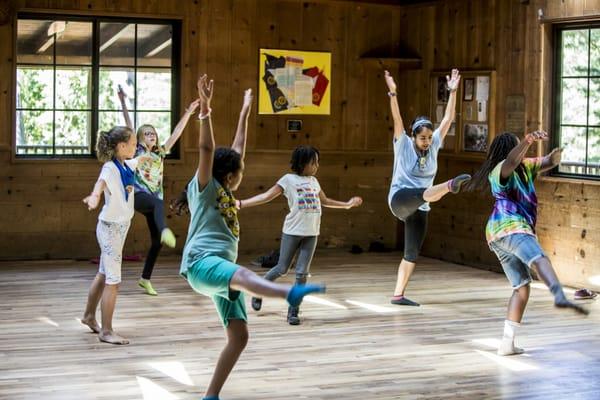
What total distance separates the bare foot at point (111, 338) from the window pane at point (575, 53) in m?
4.73

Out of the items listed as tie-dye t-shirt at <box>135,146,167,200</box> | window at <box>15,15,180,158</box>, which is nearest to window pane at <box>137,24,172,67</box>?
window at <box>15,15,180,158</box>

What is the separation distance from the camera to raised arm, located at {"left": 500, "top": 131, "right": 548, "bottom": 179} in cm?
565

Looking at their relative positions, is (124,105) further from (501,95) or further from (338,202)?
(501,95)

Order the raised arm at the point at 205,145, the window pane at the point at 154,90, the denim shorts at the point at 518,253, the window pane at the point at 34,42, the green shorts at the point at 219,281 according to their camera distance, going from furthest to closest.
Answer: the window pane at the point at 154,90 < the window pane at the point at 34,42 < the denim shorts at the point at 518,253 < the raised arm at the point at 205,145 < the green shorts at the point at 219,281

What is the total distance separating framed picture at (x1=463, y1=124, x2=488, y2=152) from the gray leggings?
3254mm

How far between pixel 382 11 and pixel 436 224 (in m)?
2.42

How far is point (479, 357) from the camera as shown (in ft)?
20.1

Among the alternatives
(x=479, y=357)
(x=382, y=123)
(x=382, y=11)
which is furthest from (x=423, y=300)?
(x=382, y=11)

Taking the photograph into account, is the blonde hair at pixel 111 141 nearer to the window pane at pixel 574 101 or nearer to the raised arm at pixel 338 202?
the raised arm at pixel 338 202

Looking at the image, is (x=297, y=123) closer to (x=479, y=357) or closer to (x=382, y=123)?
(x=382, y=123)

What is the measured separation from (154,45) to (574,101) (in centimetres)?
414

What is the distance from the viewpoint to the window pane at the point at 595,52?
859 cm

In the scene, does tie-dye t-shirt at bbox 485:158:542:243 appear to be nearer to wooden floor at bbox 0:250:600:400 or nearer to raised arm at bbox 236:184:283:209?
wooden floor at bbox 0:250:600:400

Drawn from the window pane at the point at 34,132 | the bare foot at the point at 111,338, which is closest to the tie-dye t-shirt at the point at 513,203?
the bare foot at the point at 111,338
